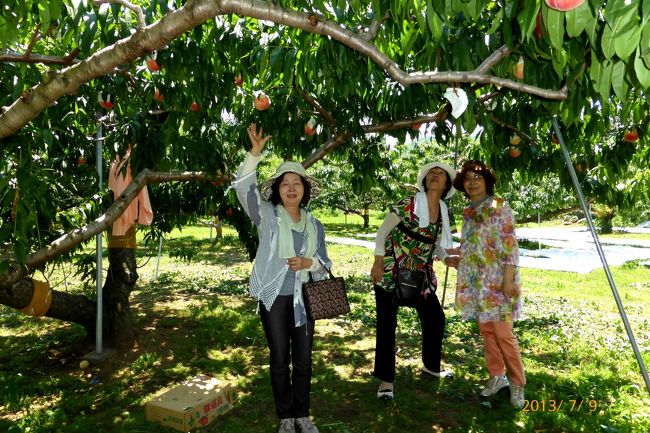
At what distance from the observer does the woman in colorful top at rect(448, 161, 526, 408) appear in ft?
9.95

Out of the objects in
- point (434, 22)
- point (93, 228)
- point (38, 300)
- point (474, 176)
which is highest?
point (434, 22)

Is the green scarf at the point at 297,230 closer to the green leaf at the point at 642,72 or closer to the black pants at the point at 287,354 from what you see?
the black pants at the point at 287,354

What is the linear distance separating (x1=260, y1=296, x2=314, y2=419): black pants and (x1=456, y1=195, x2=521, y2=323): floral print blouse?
3.80ft

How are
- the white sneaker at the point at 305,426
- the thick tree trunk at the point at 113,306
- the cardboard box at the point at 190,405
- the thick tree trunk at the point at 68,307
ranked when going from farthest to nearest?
1. the thick tree trunk at the point at 113,306
2. the thick tree trunk at the point at 68,307
3. the cardboard box at the point at 190,405
4. the white sneaker at the point at 305,426

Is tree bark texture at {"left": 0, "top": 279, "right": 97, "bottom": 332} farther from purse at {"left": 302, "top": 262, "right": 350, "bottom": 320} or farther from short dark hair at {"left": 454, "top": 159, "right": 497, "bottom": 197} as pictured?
short dark hair at {"left": 454, "top": 159, "right": 497, "bottom": 197}

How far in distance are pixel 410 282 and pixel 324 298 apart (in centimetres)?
70

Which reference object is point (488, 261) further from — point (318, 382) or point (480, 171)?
point (318, 382)

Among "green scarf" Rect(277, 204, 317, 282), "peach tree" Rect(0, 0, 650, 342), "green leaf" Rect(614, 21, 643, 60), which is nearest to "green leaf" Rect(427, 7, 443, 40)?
"peach tree" Rect(0, 0, 650, 342)

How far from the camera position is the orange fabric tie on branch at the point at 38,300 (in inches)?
134

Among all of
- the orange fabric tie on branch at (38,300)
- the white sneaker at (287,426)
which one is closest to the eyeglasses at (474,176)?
the white sneaker at (287,426)

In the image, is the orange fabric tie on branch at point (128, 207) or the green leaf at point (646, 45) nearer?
the green leaf at point (646, 45)

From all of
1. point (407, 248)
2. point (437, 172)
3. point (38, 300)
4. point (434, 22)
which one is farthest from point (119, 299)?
point (434, 22)

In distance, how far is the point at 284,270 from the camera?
8.70 feet
